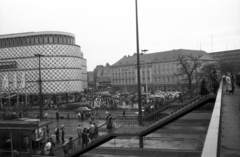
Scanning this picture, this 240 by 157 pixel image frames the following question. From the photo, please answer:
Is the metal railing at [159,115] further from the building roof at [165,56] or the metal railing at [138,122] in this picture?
the building roof at [165,56]

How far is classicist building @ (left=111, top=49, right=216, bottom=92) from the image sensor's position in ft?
254

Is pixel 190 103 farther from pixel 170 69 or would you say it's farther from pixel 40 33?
pixel 170 69

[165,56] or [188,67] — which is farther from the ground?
[165,56]

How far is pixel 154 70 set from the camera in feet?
277

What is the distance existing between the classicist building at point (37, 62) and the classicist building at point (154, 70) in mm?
24607

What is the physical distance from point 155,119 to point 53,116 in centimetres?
2551

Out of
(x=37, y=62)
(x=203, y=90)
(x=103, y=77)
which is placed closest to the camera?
(x=203, y=90)

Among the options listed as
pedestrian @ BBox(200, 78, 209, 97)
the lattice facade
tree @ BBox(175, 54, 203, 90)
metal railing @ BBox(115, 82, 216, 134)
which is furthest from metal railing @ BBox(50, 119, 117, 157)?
the lattice facade

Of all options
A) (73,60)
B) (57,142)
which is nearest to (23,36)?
(73,60)

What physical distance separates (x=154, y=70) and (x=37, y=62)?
41455 millimetres

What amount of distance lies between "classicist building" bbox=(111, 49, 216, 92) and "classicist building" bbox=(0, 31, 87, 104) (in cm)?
2461

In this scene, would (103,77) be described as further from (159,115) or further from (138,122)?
(138,122)

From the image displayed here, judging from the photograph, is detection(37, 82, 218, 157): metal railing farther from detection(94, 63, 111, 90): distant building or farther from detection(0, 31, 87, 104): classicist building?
detection(94, 63, 111, 90): distant building

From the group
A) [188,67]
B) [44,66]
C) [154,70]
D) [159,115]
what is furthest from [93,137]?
[154,70]
